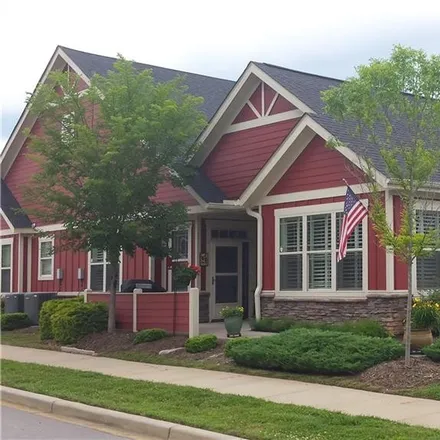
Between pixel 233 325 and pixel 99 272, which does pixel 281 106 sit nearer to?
pixel 233 325

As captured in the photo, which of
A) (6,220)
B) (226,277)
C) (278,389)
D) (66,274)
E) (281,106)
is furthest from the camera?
(6,220)

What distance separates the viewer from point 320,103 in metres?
17.8

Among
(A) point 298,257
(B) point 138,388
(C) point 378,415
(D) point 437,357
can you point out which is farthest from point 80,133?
(C) point 378,415

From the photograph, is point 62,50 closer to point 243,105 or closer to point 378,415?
point 243,105

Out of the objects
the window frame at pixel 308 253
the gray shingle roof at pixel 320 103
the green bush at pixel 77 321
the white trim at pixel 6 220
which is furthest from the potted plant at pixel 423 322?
the white trim at pixel 6 220

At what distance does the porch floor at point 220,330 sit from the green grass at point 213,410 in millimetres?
4375

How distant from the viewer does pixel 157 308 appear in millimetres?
17688

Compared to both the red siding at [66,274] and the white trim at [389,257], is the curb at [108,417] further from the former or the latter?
the red siding at [66,274]

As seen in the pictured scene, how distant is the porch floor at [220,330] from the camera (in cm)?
1647

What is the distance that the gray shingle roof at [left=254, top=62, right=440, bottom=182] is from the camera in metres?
15.4

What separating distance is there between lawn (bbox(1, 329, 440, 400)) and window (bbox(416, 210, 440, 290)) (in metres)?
4.68

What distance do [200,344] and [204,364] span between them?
3.78 feet

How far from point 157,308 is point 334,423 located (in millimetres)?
9631

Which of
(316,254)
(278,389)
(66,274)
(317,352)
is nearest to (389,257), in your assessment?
(316,254)
